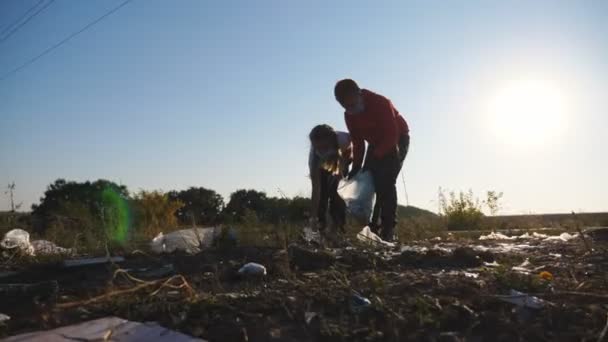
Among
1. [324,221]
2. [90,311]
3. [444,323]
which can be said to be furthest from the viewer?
[324,221]

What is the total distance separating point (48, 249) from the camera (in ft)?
14.1

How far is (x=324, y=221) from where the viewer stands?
17.1ft

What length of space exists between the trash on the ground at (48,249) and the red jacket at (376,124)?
9.02 ft

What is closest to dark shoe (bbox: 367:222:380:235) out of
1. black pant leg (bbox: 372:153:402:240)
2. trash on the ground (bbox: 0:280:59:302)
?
black pant leg (bbox: 372:153:402:240)

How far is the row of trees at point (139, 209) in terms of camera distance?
5.45 metres

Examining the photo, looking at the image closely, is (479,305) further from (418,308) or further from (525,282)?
(525,282)

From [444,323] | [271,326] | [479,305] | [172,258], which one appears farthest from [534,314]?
[172,258]

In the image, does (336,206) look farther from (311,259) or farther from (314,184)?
(311,259)

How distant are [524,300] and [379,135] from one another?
3.29 metres

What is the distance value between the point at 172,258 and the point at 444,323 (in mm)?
2227

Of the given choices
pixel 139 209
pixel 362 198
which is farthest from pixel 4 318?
pixel 139 209

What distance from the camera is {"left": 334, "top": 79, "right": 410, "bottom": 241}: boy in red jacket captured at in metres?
4.70

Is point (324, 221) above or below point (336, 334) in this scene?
above

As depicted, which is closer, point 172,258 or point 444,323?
point 444,323
